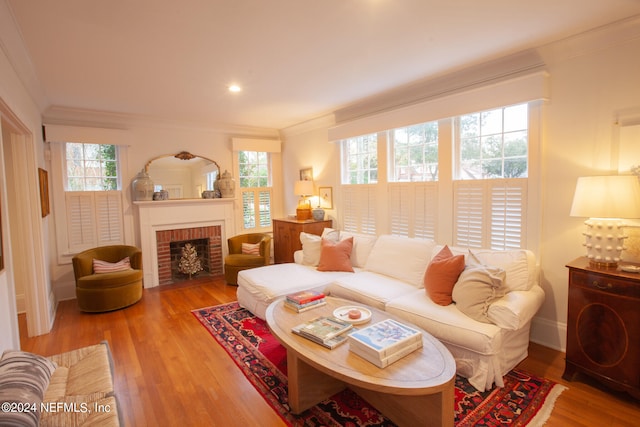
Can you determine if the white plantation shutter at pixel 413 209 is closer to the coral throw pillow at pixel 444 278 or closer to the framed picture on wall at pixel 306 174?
the coral throw pillow at pixel 444 278

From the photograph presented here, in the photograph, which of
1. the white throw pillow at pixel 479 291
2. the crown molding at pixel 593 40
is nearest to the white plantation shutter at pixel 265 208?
the white throw pillow at pixel 479 291

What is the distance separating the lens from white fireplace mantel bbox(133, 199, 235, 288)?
4914mm

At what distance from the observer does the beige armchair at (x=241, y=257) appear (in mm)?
4867

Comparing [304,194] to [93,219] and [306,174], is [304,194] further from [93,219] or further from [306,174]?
[93,219]

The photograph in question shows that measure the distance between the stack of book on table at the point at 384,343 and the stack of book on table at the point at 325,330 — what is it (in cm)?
15

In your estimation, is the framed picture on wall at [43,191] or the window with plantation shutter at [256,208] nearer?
the framed picture on wall at [43,191]

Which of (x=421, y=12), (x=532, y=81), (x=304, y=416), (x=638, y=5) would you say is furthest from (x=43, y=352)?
(x=638, y=5)

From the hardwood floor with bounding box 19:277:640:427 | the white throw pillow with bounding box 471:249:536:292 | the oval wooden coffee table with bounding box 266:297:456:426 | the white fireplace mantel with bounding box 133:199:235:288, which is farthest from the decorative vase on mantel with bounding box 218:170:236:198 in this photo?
the white throw pillow with bounding box 471:249:536:292

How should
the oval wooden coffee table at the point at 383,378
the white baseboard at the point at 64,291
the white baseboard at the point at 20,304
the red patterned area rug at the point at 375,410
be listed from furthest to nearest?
the white baseboard at the point at 64,291, the white baseboard at the point at 20,304, the red patterned area rug at the point at 375,410, the oval wooden coffee table at the point at 383,378

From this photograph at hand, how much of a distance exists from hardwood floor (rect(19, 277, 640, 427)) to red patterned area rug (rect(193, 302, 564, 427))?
0.07 m

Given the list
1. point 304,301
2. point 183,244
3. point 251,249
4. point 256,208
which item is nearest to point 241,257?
point 251,249

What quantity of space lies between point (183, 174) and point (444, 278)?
428 cm

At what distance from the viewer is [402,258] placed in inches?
138

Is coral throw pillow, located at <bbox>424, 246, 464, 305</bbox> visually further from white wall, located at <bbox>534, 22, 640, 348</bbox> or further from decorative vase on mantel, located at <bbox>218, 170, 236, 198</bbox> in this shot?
decorative vase on mantel, located at <bbox>218, 170, 236, 198</bbox>
